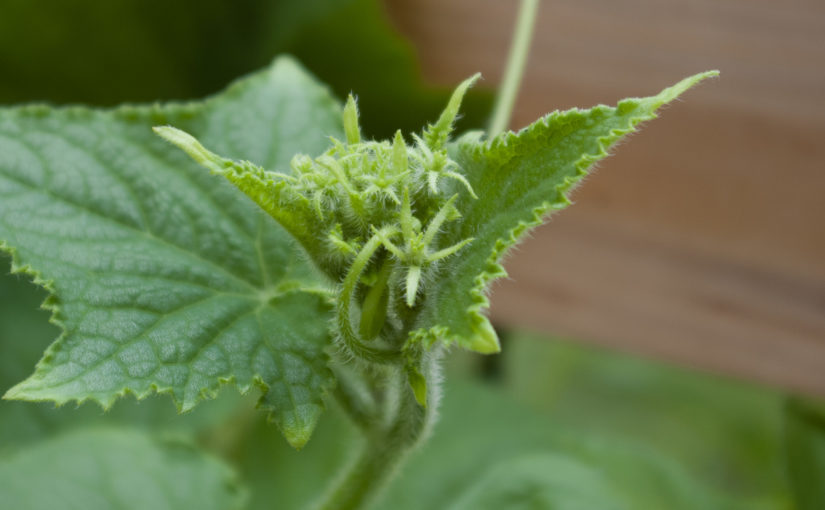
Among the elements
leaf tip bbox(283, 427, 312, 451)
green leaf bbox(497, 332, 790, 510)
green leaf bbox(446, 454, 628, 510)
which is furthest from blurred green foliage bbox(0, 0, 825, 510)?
leaf tip bbox(283, 427, 312, 451)

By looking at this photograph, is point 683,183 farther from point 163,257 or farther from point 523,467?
point 163,257

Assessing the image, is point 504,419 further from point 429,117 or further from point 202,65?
point 202,65

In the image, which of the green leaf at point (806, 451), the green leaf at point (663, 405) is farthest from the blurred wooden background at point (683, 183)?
the green leaf at point (663, 405)

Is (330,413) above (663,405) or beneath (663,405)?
above

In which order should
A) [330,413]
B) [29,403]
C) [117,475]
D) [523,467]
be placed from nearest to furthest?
[117,475] < [523,467] < [29,403] < [330,413]

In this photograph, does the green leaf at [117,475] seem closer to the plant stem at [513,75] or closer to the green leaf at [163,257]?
the green leaf at [163,257]

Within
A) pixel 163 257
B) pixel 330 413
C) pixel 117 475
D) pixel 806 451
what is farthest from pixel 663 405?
pixel 163 257

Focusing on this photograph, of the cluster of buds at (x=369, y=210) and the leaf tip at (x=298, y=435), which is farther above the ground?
the cluster of buds at (x=369, y=210)
